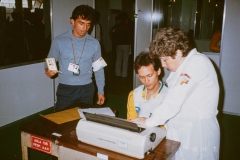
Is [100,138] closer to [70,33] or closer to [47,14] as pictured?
[70,33]

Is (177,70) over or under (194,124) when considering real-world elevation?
over

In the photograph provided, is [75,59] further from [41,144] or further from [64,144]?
[64,144]

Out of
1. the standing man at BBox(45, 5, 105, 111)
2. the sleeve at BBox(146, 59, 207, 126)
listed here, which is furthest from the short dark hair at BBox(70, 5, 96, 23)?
the sleeve at BBox(146, 59, 207, 126)

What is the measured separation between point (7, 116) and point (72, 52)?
1.94 m

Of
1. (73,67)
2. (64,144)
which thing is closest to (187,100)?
Answer: (64,144)

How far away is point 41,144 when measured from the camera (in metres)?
1.63

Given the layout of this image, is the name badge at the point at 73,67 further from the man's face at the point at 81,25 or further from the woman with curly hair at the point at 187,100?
the woman with curly hair at the point at 187,100

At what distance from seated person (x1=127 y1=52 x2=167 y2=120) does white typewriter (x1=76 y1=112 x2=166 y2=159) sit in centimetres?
43

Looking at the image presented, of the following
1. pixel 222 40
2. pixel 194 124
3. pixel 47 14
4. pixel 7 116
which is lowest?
pixel 7 116

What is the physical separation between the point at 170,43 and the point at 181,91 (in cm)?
29

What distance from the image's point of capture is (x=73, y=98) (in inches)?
Answer: 94.7

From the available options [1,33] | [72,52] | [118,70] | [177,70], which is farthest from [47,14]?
[177,70]

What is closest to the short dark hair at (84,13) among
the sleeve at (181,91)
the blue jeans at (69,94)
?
the blue jeans at (69,94)

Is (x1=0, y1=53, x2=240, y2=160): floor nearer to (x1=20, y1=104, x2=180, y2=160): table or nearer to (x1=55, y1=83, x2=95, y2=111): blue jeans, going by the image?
(x1=55, y1=83, x2=95, y2=111): blue jeans
